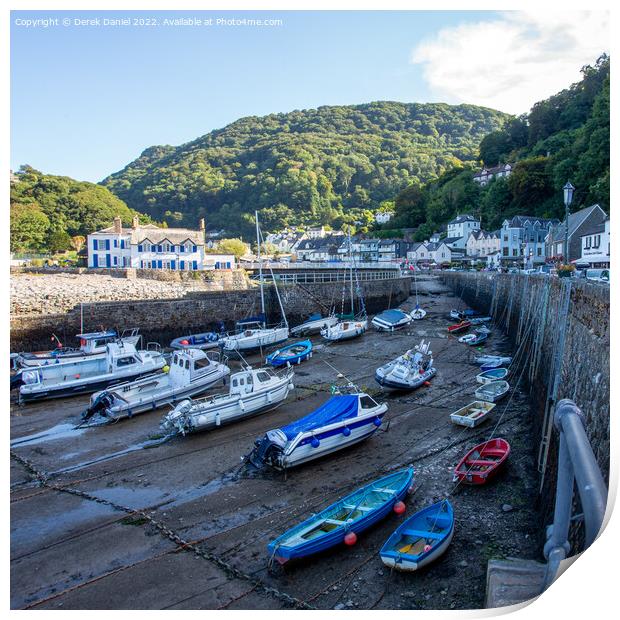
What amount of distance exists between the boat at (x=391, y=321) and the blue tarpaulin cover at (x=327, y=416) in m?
16.5

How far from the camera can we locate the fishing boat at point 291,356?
19930mm

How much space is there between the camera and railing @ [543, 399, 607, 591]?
2744 mm

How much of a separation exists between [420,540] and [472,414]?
588cm

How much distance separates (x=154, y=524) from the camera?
25.6 feet

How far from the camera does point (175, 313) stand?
24484 mm

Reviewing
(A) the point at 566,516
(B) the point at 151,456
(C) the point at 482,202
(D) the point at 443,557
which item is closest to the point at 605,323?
(D) the point at 443,557

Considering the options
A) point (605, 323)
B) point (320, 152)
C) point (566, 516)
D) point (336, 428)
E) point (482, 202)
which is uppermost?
point (320, 152)

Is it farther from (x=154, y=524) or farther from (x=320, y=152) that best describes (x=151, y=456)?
(x=320, y=152)

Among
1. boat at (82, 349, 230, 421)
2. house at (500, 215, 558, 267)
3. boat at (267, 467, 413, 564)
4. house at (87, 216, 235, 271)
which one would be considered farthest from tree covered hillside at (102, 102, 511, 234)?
boat at (267, 467, 413, 564)

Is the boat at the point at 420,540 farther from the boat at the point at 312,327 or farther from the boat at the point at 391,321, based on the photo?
the boat at the point at 391,321

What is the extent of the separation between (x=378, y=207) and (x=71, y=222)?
75655 millimetres

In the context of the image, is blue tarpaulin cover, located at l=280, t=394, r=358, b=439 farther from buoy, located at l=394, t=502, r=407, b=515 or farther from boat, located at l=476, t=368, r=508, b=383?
boat, located at l=476, t=368, r=508, b=383

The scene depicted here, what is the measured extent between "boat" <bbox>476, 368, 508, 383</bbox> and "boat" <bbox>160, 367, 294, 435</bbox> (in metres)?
6.39

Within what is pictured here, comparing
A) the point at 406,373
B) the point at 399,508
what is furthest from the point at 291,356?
the point at 399,508
